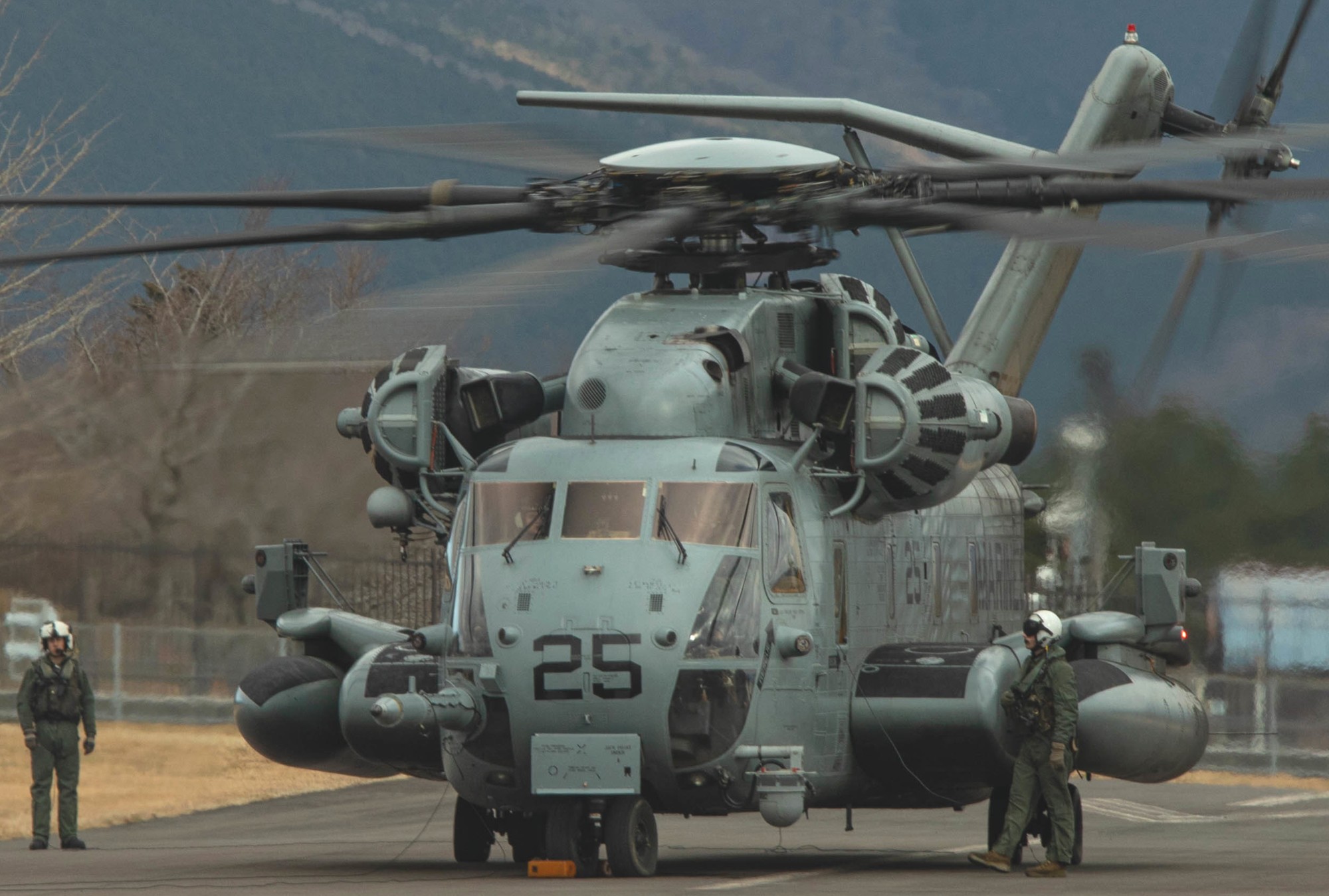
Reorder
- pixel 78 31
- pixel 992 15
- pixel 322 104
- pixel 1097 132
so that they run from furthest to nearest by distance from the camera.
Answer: pixel 78 31 → pixel 322 104 → pixel 992 15 → pixel 1097 132

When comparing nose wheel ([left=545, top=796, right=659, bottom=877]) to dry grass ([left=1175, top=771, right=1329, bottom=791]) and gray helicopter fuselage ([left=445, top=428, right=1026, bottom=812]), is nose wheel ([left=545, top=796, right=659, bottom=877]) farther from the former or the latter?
dry grass ([left=1175, top=771, right=1329, bottom=791])

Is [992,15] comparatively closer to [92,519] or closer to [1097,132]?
[92,519]

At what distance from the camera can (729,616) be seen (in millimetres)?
14711

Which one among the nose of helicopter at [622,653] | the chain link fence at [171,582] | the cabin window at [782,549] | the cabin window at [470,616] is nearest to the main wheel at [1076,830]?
the cabin window at [782,549]

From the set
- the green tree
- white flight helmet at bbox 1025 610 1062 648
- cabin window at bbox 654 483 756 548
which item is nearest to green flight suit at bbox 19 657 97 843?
cabin window at bbox 654 483 756 548

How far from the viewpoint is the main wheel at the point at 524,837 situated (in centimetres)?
1706

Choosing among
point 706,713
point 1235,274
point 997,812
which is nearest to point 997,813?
point 997,812

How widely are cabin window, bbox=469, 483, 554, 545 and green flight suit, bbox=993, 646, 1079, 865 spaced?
11.2 feet

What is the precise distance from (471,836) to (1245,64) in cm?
806

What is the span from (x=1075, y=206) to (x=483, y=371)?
4.55 meters

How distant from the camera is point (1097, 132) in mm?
20562

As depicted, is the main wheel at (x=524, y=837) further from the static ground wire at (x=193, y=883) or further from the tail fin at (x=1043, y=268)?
the tail fin at (x=1043, y=268)

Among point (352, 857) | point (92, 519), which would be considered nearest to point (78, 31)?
point (92, 519)

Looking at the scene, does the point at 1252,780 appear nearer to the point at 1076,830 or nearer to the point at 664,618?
the point at 1076,830
